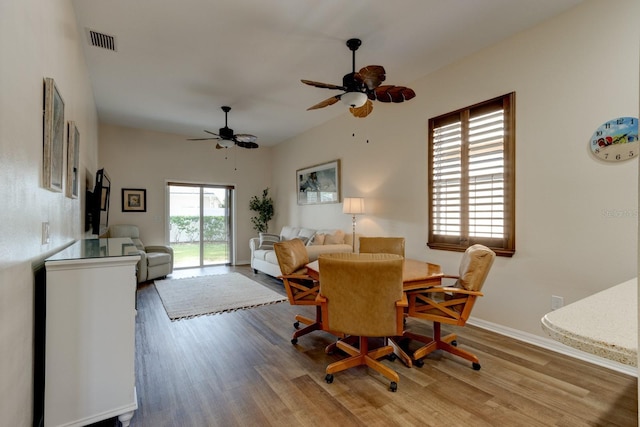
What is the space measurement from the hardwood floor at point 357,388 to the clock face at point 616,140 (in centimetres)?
169

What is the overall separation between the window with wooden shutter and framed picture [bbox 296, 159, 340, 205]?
2.12 meters

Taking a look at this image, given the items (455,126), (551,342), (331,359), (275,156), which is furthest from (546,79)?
(275,156)

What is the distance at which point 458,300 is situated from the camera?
2.31 m

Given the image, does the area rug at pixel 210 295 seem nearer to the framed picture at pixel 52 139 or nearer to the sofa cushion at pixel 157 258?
the sofa cushion at pixel 157 258

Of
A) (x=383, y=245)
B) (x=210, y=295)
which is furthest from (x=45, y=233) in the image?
(x=210, y=295)

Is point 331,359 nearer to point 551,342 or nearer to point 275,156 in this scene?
point 551,342

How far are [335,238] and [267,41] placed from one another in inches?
121

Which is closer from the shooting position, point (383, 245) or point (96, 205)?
point (96, 205)

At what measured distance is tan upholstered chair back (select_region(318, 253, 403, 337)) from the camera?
205cm

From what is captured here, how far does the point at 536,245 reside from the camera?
2.85 metres

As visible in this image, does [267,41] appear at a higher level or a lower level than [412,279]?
higher

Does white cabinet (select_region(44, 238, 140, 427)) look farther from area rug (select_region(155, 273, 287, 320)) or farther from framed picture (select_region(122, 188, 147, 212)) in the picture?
framed picture (select_region(122, 188, 147, 212))

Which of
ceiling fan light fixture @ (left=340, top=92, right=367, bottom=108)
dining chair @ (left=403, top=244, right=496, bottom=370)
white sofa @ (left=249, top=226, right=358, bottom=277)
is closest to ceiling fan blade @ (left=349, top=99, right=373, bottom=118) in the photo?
ceiling fan light fixture @ (left=340, top=92, right=367, bottom=108)

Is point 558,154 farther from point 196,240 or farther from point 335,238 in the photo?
point 196,240
